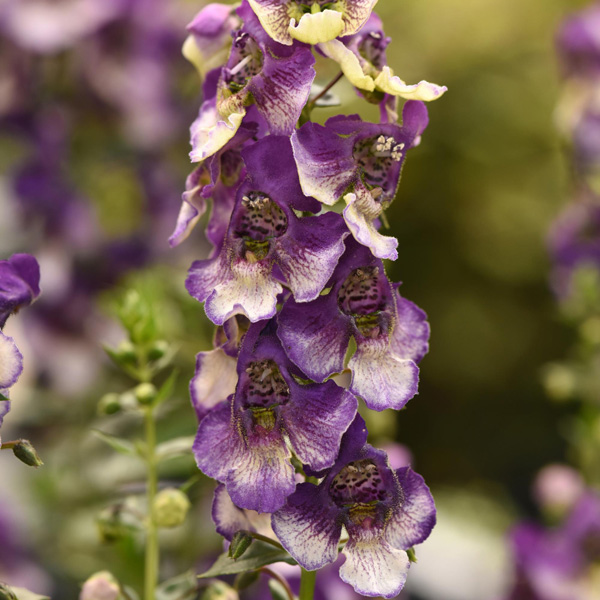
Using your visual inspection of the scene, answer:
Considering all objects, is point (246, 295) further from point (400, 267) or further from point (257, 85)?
point (400, 267)

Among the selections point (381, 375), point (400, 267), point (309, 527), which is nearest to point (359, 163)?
point (381, 375)

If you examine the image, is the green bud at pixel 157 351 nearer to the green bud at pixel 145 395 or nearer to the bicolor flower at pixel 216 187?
the green bud at pixel 145 395

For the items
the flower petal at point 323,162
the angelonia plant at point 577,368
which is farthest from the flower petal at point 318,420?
the angelonia plant at point 577,368

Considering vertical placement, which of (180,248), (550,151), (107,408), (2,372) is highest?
(2,372)

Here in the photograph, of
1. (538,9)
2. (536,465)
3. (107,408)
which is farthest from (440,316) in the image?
(107,408)

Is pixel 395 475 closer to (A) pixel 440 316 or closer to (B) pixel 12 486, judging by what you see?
(B) pixel 12 486

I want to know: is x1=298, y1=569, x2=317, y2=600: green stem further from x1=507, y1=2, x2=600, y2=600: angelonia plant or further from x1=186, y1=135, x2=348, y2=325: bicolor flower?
x1=507, y1=2, x2=600, y2=600: angelonia plant
